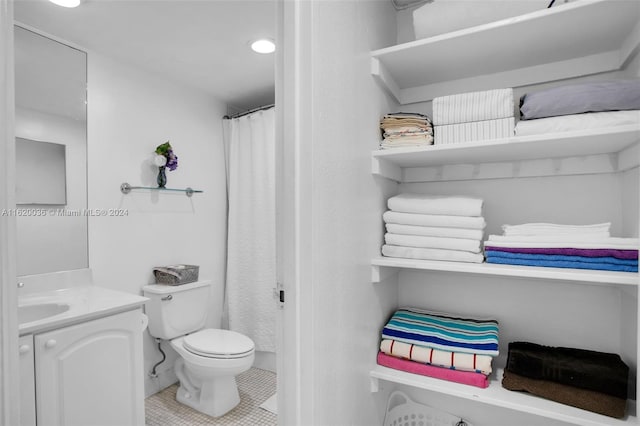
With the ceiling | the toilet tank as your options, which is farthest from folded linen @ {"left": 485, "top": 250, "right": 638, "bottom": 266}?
the toilet tank

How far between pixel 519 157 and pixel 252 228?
1943 mm

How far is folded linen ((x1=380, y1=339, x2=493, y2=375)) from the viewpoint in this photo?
3.74ft

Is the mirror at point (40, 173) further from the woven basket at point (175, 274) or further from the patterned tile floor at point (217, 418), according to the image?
the patterned tile floor at point (217, 418)

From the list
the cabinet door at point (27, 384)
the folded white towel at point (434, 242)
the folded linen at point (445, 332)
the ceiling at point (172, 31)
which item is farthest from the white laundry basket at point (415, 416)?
the ceiling at point (172, 31)

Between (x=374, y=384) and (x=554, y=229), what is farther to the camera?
(x=374, y=384)

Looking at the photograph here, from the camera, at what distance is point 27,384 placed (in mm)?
1302

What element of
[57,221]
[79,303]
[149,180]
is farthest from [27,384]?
[149,180]

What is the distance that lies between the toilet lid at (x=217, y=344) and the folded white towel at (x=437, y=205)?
53.7 inches

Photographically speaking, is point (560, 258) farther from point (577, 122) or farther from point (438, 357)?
point (438, 357)

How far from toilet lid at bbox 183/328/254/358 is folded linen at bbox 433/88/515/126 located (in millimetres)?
1670

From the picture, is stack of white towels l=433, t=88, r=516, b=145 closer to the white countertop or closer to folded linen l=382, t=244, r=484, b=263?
folded linen l=382, t=244, r=484, b=263

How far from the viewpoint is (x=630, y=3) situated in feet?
3.04

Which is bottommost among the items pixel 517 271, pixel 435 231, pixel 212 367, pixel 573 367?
pixel 212 367

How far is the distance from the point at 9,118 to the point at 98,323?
1.26 metres
